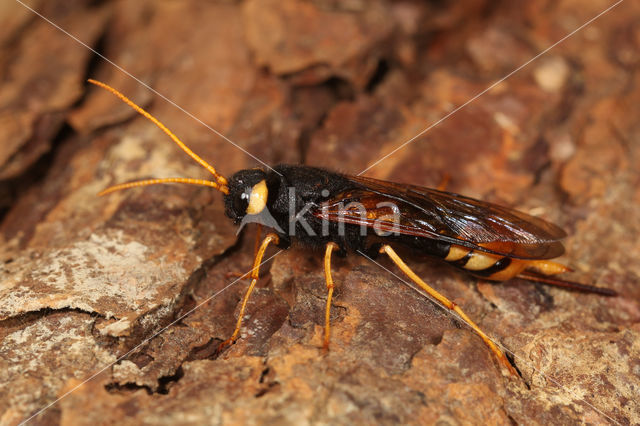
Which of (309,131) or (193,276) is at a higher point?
(309,131)

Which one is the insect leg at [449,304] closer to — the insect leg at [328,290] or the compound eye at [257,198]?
the insect leg at [328,290]

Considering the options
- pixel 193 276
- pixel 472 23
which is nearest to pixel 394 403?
pixel 193 276

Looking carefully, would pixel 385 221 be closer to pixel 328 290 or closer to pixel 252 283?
pixel 328 290

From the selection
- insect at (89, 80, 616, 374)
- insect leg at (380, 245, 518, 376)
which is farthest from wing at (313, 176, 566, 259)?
insect leg at (380, 245, 518, 376)

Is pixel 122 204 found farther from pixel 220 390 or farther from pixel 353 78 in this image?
pixel 353 78

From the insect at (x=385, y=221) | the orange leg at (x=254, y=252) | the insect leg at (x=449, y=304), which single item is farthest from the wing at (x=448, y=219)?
the orange leg at (x=254, y=252)

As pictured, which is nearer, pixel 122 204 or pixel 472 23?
pixel 122 204

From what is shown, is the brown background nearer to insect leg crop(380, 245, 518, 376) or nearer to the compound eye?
insect leg crop(380, 245, 518, 376)

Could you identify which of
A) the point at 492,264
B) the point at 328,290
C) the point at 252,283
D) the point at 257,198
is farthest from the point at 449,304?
the point at 257,198
